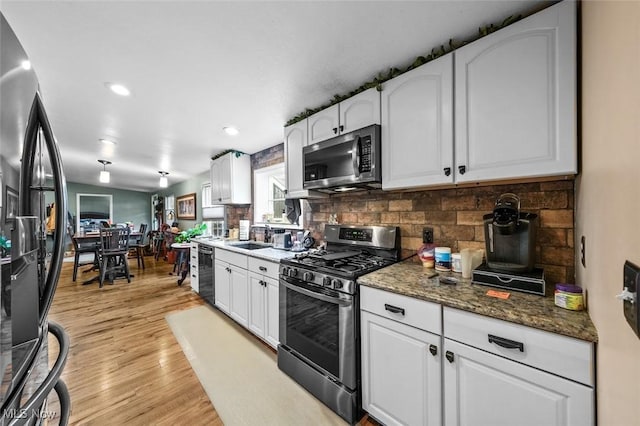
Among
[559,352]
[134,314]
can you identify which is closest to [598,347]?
[559,352]

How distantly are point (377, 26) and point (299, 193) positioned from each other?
1.46 meters

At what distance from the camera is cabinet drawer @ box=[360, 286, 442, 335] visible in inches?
46.2

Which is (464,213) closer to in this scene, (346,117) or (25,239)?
(346,117)

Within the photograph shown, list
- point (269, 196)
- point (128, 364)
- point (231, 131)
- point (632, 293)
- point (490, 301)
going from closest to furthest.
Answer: point (632, 293), point (490, 301), point (128, 364), point (231, 131), point (269, 196)

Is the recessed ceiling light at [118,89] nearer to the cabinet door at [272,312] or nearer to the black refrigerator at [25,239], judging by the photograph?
the black refrigerator at [25,239]

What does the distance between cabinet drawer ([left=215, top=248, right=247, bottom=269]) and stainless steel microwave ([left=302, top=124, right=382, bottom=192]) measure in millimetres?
1054

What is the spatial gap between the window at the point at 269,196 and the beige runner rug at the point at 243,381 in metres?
1.43

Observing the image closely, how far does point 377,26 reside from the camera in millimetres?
1307

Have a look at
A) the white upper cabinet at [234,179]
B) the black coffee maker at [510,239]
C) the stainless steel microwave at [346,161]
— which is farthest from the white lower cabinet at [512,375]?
the white upper cabinet at [234,179]

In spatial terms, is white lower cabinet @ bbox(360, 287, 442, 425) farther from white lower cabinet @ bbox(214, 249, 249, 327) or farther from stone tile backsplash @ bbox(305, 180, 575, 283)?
white lower cabinet @ bbox(214, 249, 249, 327)

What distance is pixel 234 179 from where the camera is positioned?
3617mm

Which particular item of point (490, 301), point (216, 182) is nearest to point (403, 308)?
point (490, 301)

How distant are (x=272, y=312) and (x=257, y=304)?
258 millimetres

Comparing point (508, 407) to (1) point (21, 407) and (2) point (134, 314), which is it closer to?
(1) point (21, 407)
